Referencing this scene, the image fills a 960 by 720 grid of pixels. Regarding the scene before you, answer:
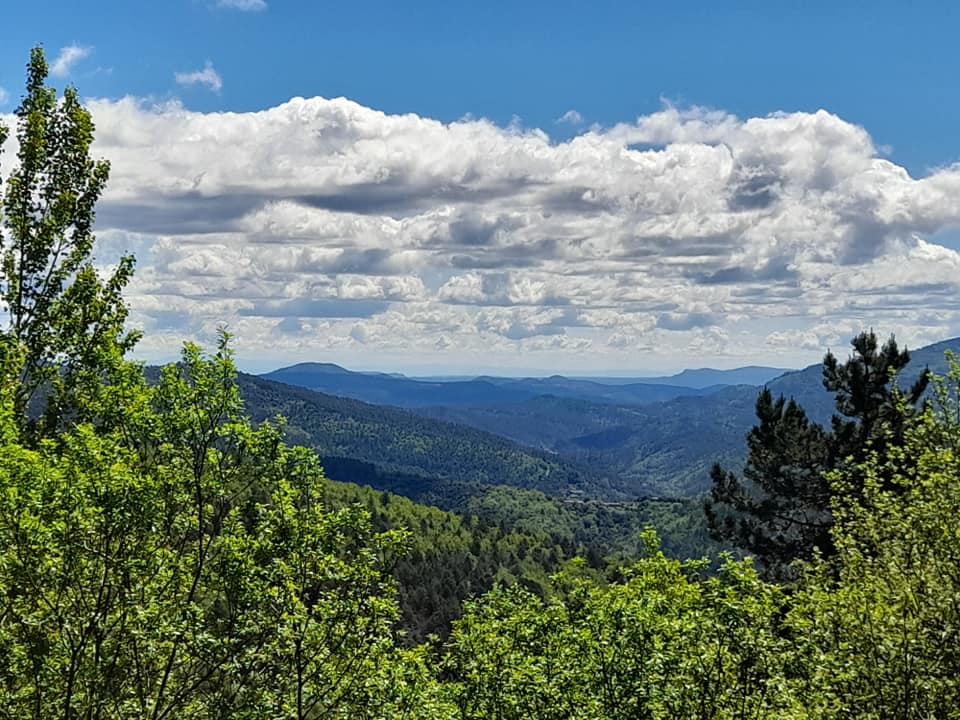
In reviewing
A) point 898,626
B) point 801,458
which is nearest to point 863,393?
point 801,458

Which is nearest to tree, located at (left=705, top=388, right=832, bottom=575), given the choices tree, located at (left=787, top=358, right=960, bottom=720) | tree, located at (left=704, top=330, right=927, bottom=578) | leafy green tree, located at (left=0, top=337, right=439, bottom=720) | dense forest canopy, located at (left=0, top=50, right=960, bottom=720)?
tree, located at (left=704, top=330, right=927, bottom=578)

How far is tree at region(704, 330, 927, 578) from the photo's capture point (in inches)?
2010

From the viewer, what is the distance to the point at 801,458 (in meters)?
52.5

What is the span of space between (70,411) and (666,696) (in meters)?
19.7

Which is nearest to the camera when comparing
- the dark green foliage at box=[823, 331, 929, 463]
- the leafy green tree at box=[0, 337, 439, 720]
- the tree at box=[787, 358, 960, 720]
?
the leafy green tree at box=[0, 337, 439, 720]

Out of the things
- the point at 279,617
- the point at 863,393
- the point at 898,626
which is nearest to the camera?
the point at 279,617

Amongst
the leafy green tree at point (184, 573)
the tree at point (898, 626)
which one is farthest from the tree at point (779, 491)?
the leafy green tree at point (184, 573)

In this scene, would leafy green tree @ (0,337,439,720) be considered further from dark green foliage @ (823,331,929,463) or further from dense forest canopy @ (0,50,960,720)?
dark green foliage @ (823,331,929,463)

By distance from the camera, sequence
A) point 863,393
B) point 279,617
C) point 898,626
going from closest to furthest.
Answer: point 279,617 → point 898,626 → point 863,393

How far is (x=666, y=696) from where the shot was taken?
1691 cm

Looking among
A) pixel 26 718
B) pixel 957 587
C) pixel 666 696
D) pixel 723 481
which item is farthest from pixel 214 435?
pixel 723 481

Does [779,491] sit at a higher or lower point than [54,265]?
lower

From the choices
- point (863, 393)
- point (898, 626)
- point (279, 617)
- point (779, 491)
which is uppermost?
point (863, 393)

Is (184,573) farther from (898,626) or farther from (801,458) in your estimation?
(801,458)
